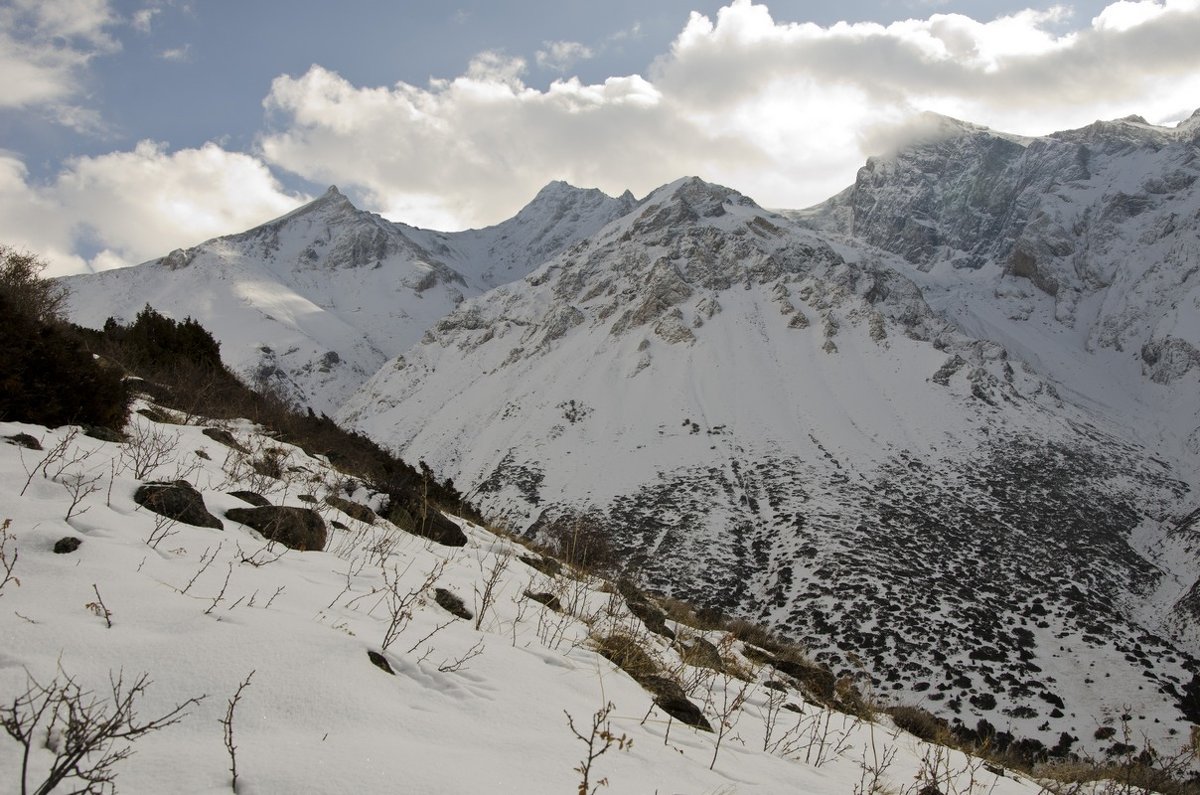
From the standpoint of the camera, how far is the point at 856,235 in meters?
144

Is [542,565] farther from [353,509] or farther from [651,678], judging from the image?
[651,678]

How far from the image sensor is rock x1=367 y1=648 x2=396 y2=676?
2945mm

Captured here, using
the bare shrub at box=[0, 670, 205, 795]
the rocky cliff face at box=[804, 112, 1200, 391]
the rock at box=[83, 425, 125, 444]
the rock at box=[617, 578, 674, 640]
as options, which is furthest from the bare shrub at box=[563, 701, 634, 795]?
the rocky cliff face at box=[804, 112, 1200, 391]

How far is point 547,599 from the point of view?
5.82m

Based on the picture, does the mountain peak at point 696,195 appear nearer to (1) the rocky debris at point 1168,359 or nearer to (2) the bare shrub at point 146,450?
(1) the rocky debris at point 1168,359

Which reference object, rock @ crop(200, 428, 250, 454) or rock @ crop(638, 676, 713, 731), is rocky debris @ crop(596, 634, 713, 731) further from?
rock @ crop(200, 428, 250, 454)

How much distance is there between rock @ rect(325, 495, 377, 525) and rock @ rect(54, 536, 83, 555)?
3548 millimetres

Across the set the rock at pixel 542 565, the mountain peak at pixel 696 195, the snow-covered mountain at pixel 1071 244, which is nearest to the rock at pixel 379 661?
the rock at pixel 542 565

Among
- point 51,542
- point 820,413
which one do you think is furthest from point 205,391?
point 820,413

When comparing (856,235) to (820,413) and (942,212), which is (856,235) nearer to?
(942,212)

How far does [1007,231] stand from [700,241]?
8366 cm

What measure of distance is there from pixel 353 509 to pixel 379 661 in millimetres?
4357

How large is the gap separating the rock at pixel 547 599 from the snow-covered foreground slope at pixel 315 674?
0.67 ft

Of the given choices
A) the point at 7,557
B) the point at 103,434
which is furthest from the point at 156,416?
the point at 7,557
